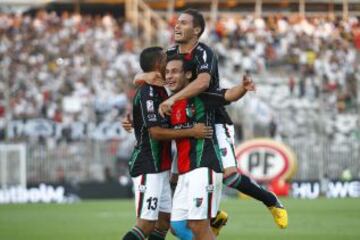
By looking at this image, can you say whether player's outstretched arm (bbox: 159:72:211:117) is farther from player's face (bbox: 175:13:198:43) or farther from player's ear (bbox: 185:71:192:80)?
player's face (bbox: 175:13:198:43)

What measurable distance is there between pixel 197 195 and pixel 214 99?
1.04 metres

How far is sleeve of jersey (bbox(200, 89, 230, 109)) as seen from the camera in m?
9.80

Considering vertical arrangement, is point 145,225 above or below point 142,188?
below

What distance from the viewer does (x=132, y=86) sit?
32.4m

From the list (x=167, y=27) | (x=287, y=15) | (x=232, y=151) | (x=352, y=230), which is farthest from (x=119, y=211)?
(x=287, y=15)

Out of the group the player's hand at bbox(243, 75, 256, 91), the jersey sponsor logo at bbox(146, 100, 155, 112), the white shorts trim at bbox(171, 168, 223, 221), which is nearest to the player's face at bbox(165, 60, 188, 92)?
the jersey sponsor logo at bbox(146, 100, 155, 112)

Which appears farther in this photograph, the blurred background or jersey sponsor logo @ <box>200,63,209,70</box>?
the blurred background

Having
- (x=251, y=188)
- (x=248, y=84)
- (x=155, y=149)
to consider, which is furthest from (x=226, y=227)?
(x=248, y=84)

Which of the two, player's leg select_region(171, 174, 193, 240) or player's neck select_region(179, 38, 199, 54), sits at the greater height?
player's neck select_region(179, 38, 199, 54)

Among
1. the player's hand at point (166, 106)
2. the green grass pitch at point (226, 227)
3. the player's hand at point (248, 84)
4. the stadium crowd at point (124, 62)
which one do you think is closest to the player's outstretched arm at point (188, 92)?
the player's hand at point (166, 106)

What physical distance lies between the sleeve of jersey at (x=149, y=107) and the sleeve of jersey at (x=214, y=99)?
18.7 inches

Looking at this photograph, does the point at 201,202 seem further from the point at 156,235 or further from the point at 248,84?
the point at 156,235

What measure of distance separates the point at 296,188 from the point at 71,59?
382 inches

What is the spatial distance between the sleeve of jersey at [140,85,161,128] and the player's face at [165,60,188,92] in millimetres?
332
